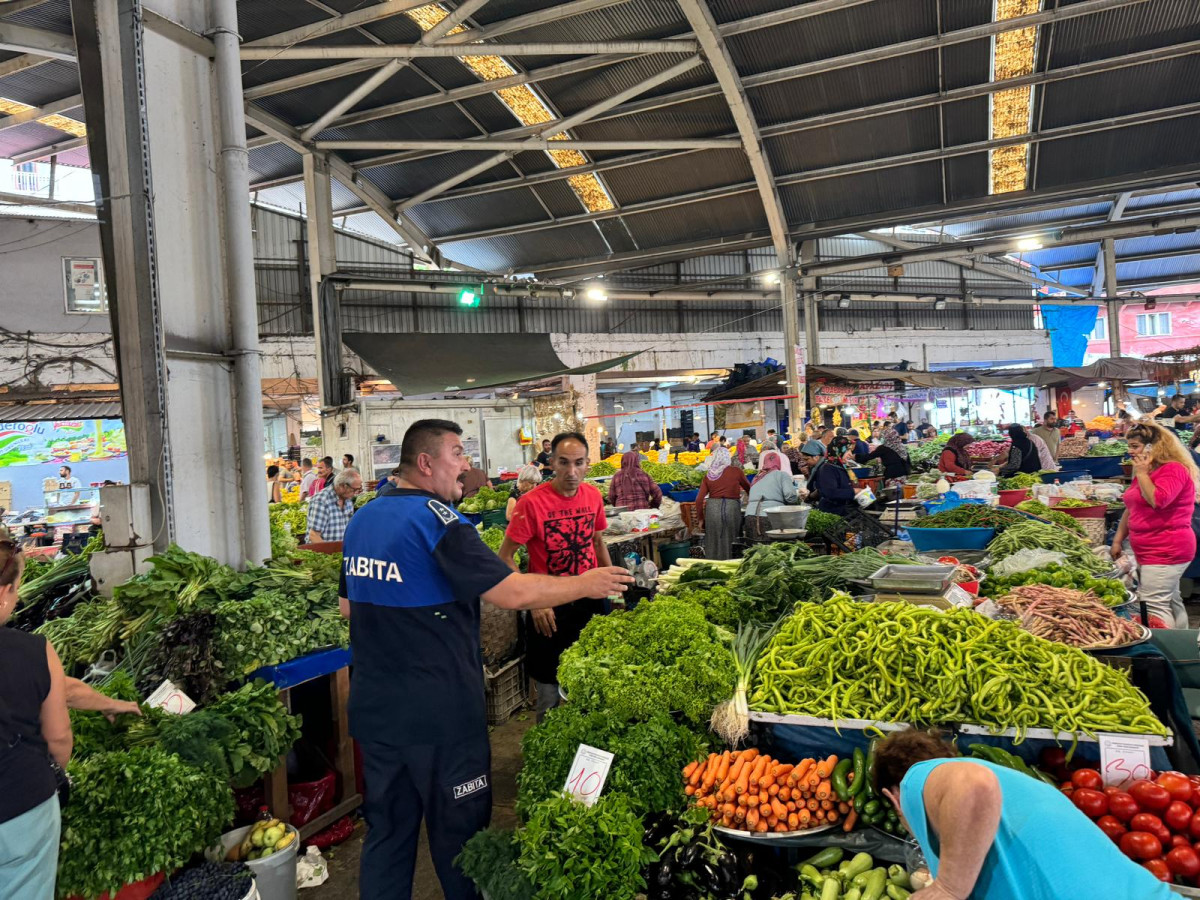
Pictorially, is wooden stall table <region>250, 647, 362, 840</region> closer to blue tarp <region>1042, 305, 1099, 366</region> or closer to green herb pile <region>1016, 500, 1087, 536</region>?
green herb pile <region>1016, 500, 1087, 536</region>

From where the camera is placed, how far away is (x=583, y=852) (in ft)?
8.11

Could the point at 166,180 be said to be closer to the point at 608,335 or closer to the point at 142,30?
the point at 142,30

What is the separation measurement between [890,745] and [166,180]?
5.01 m

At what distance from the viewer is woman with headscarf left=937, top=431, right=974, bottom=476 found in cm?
1013

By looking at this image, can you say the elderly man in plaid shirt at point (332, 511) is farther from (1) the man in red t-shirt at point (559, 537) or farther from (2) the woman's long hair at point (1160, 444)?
(2) the woman's long hair at point (1160, 444)

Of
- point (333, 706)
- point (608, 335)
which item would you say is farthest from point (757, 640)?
point (608, 335)

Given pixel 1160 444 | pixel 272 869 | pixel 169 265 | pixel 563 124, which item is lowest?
pixel 272 869

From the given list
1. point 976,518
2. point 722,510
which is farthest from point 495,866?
point 722,510

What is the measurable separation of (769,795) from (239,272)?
445 cm

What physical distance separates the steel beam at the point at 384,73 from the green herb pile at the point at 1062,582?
8.48m

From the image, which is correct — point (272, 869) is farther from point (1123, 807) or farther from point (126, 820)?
point (1123, 807)

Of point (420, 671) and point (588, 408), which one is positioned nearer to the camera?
point (420, 671)

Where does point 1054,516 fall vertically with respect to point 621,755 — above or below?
above

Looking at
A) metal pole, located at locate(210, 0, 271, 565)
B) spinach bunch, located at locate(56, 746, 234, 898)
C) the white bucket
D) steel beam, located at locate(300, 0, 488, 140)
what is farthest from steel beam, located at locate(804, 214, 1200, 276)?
spinach bunch, located at locate(56, 746, 234, 898)
